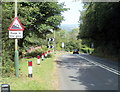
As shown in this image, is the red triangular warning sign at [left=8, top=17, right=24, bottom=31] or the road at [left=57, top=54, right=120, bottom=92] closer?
the road at [left=57, top=54, right=120, bottom=92]

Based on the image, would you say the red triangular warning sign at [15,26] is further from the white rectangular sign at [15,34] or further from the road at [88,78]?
the road at [88,78]

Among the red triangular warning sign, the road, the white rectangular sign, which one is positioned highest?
the red triangular warning sign

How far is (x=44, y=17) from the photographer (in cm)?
2119

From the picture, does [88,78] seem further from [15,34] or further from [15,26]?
[15,26]

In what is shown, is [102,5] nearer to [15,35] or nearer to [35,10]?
[35,10]

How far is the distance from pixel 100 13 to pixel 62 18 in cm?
451

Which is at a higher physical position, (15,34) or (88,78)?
(15,34)

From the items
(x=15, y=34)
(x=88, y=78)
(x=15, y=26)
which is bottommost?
(x=88, y=78)

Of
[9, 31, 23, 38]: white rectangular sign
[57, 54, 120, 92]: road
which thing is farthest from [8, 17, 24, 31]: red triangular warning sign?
[57, 54, 120, 92]: road

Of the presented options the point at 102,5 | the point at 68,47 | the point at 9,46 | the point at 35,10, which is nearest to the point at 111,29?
the point at 102,5

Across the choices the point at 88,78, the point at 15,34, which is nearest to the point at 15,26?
the point at 15,34

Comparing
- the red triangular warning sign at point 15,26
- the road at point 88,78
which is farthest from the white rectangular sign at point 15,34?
the road at point 88,78

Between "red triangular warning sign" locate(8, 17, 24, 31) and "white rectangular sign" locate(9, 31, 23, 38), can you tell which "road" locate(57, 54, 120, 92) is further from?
"red triangular warning sign" locate(8, 17, 24, 31)

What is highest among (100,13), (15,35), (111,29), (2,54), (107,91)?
(100,13)
